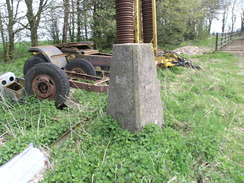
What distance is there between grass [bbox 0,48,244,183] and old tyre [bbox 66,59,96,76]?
4.66 feet

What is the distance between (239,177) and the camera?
7.72 feet

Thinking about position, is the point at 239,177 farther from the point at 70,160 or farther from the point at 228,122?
the point at 70,160

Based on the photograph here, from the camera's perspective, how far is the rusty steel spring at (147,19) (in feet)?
18.5

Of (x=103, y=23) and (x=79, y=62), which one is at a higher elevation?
(x=103, y=23)

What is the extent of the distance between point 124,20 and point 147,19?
1.66 m

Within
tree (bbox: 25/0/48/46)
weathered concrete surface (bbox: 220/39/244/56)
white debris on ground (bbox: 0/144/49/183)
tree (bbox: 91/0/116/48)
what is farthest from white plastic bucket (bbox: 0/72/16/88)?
weathered concrete surface (bbox: 220/39/244/56)

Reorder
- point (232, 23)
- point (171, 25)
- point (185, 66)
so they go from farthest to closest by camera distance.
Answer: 1. point (232, 23)
2. point (171, 25)
3. point (185, 66)

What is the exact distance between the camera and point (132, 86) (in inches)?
110

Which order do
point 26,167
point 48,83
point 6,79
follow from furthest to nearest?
point 6,79 → point 48,83 → point 26,167

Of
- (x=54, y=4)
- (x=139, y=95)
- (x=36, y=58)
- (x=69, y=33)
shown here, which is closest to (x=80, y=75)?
(x=36, y=58)

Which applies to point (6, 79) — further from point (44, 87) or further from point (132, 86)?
point (132, 86)

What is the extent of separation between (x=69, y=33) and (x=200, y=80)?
11832mm

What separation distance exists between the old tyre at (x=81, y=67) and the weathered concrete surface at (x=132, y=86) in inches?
104

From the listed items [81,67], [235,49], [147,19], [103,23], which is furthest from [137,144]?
[235,49]
